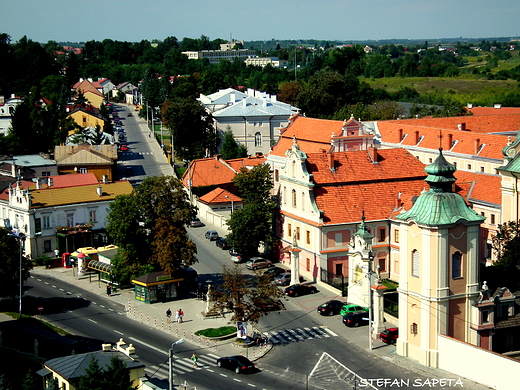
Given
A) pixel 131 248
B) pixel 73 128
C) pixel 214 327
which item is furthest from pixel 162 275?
pixel 73 128

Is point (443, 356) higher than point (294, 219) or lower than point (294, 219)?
lower

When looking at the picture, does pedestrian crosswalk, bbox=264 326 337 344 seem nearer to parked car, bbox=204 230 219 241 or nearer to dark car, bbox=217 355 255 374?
dark car, bbox=217 355 255 374

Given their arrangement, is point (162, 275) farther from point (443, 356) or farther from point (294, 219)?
point (443, 356)

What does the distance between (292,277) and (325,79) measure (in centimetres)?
8756

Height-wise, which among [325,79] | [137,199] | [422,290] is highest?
[325,79]

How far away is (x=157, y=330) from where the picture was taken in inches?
2056

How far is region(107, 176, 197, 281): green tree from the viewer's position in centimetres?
5838

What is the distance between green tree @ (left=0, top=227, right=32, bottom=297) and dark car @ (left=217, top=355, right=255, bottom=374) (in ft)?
58.1

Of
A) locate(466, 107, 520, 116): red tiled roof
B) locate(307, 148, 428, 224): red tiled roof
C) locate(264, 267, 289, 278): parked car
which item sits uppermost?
locate(466, 107, 520, 116): red tiled roof

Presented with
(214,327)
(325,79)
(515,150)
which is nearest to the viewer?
(214,327)

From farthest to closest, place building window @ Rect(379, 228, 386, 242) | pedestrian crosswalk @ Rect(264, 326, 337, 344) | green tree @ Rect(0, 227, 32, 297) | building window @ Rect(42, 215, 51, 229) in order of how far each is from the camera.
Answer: building window @ Rect(42, 215, 51, 229) < building window @ Rect(379, 228, 386, 242) < green tree @ Rect(0, 227, 32, 297) < pedestrian crosswalk @ Rect(264, 326, 337, 344)

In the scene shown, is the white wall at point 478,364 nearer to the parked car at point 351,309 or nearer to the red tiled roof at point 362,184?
the parked car at point 351,309

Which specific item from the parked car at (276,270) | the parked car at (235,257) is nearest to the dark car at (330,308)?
the parked car at (276,270)

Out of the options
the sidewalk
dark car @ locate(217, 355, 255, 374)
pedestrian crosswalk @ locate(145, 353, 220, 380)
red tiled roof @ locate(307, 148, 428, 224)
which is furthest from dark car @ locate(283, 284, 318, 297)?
dark car @ locate(217, 355, 255, 374)
